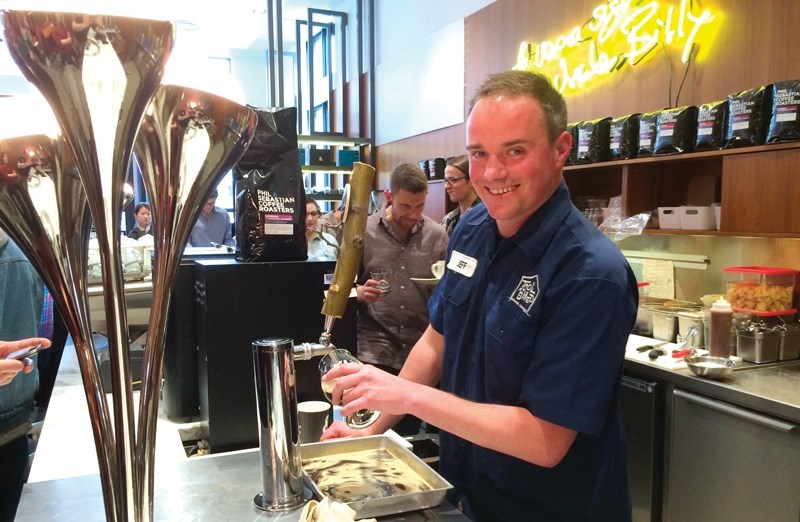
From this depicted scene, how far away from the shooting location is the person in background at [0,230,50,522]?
1760 mm

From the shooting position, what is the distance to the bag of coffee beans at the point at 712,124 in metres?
2.71

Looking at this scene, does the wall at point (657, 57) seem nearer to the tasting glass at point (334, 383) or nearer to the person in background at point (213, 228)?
the tasting glass at point (334, 383)

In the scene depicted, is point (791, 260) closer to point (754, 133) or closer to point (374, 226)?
point (754, 133)

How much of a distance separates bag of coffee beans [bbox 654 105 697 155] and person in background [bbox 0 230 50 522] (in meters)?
2.69

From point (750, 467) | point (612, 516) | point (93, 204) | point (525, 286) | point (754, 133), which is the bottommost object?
point (750, 467)

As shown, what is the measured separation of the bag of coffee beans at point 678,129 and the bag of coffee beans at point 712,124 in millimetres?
77

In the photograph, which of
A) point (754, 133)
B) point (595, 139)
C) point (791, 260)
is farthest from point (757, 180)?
point (595, 139)

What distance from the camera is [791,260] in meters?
2.67

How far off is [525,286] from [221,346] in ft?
2.32

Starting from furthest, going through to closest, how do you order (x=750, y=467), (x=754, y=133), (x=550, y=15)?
(x=550, y=15), (x=754, y=133), (x=750, y=467)

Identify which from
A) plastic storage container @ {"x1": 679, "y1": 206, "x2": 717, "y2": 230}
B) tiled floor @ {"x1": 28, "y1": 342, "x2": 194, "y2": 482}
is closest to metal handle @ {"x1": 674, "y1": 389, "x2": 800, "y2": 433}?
plastic storage container @ {"x1": 679, "y1": 206, "x2": 717, "y2": 230}

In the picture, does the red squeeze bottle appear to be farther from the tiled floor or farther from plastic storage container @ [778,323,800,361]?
the tiled floor

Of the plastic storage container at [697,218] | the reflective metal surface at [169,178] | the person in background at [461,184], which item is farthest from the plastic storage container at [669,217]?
the reflective metal surface at [169,178]

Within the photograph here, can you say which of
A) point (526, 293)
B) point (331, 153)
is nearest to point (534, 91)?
point (526, 293)
